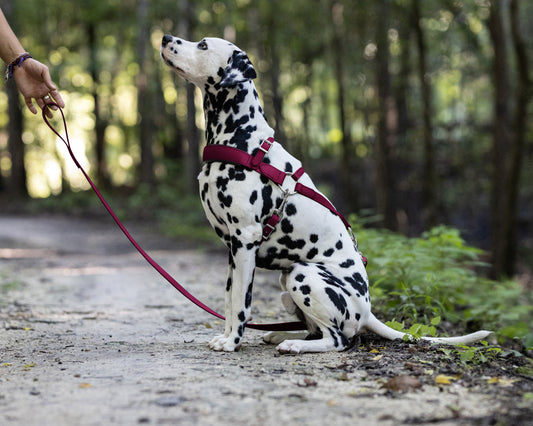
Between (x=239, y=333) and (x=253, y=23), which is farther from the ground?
(x=253, y=23)

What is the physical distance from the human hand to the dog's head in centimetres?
105

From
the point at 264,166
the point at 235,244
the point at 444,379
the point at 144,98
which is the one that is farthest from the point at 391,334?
the point at 144,98

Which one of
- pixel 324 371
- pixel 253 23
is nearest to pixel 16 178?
pixel 253 23

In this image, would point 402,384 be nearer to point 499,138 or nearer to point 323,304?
point 323,304

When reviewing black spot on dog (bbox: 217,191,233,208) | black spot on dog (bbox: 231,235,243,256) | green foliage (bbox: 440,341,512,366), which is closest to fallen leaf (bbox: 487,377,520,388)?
green foliage (bbox: 440,341,512,366)

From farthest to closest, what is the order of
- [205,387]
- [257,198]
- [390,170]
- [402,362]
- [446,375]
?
[390,170]
[257,198]
[402,362]
[446,375]
[205,387]

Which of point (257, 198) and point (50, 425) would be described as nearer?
point (50, 425)

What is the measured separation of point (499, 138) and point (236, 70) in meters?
10.4

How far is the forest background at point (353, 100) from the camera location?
14.1m

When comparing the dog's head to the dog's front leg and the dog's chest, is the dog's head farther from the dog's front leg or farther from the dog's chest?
the dog's front leg

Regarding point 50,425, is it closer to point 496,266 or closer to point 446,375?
point 446,375

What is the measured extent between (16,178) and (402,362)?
1087 inches

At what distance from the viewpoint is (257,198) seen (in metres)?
4.62

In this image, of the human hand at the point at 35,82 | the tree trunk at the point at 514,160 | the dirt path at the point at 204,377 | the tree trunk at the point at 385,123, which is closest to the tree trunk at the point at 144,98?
the tree trunk at the point at 385,123
